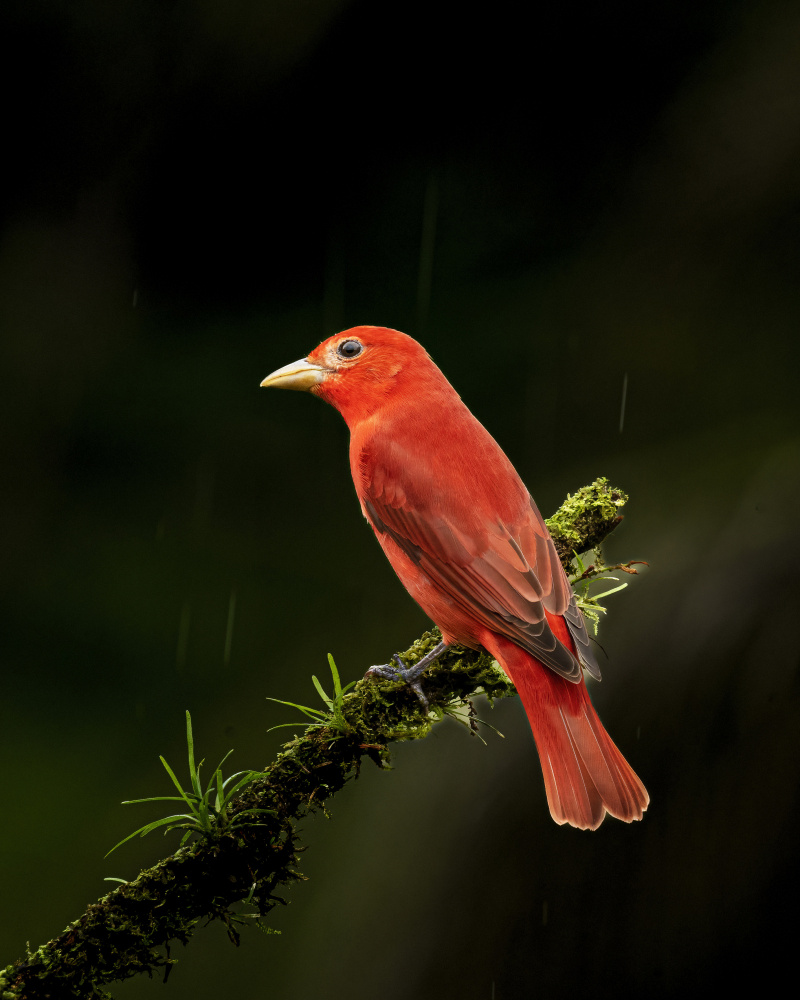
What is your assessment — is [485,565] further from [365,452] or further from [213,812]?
[213,812]

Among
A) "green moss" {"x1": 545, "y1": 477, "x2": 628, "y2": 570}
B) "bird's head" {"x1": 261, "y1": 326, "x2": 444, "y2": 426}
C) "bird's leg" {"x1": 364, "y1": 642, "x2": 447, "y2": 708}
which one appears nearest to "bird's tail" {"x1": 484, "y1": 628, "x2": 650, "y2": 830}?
"bird's leg" {"x1": 364, "y1": 642, "x2": 447, "y2": 708}

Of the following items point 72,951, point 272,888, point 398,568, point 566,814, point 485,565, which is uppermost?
point 398,568

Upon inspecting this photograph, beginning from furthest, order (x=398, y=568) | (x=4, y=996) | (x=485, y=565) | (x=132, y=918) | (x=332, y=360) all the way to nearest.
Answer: (x=332, y=360), (x=398, y=568), (x=485, y=565), (x=132, y=918), (x=4, y=996)

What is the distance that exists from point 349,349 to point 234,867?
1.45 meters

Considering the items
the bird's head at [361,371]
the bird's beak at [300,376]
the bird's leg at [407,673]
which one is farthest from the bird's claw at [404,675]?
the bird's beak at [300,376]

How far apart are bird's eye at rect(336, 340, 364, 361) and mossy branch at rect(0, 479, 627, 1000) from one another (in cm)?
98

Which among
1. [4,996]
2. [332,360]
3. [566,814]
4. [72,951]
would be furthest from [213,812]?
[332,360]

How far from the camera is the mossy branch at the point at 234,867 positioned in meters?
1.68

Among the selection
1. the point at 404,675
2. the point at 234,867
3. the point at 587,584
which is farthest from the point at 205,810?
the point at 587,584

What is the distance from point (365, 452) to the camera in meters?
2.45

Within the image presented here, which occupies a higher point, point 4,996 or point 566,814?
point 4,996

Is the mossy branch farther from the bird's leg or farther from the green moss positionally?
the green moss

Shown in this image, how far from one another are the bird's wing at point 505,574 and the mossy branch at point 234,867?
230mm

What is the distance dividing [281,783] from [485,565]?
2.24ft
